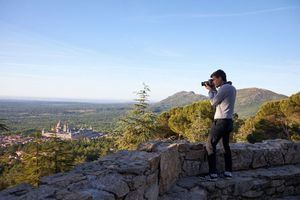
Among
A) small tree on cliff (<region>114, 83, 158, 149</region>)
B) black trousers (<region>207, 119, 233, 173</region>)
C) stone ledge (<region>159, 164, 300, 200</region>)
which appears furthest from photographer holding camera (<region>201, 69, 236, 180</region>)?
small tree on cliff (<region>114, 83, 158, 149</region>)

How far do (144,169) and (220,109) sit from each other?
68.6 inches

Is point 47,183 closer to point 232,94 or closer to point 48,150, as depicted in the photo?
point 232,94

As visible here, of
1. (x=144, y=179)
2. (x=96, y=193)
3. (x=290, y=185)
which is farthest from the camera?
(x=290, y=185)

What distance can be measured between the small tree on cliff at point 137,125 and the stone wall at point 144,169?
28.5 feet

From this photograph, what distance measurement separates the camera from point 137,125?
14398 mm

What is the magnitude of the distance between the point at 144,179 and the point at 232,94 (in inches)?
76.5

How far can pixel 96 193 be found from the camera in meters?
2.64

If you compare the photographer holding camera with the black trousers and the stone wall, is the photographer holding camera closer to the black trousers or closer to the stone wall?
the black trousers

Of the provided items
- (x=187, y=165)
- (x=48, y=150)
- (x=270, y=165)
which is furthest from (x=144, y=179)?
(x=48, y=150)

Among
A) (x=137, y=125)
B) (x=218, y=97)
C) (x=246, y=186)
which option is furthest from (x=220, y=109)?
(x=137, y=125)

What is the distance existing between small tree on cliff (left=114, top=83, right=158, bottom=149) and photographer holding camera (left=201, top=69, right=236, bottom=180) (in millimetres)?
9227

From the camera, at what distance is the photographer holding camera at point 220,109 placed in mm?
4473

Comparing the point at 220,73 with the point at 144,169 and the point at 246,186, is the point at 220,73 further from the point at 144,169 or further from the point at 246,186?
the point at 144,169

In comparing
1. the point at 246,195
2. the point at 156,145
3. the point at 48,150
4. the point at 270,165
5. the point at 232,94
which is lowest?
the point at 48,150
